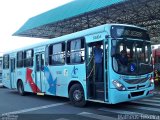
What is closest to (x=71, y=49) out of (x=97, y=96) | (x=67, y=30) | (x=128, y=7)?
(x=97, y=96)

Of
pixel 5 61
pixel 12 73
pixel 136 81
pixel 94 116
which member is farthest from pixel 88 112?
pixel 5 61

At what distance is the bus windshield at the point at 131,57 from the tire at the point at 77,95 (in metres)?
2.08

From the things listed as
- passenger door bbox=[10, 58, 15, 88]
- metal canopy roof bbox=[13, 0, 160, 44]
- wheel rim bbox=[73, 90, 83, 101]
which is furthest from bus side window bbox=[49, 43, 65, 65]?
metal canopy roof bbox=[13, 0, 160, 44]

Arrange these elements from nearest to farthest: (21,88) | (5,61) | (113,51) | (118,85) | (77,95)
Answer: (118,85)
(113,51)
(77,95)
(21,88)
(5,61)

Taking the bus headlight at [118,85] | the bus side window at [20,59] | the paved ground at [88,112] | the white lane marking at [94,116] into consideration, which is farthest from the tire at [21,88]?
the bus headlight at [118,85]

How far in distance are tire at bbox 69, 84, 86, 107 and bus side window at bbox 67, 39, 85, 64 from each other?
1.09 metres

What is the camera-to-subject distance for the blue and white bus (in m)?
9.18

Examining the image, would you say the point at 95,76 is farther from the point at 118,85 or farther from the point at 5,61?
the point at 5,61

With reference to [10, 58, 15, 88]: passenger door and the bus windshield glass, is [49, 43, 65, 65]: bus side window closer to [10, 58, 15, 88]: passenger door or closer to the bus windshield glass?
the bus windshield glass

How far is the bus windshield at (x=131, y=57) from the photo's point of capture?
9.22m

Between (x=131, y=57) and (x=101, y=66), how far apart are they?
3.83ft

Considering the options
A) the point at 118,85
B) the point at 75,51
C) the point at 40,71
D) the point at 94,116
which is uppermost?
the point at 75,51

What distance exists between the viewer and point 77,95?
10.6 meters

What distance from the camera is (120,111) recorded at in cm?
942
